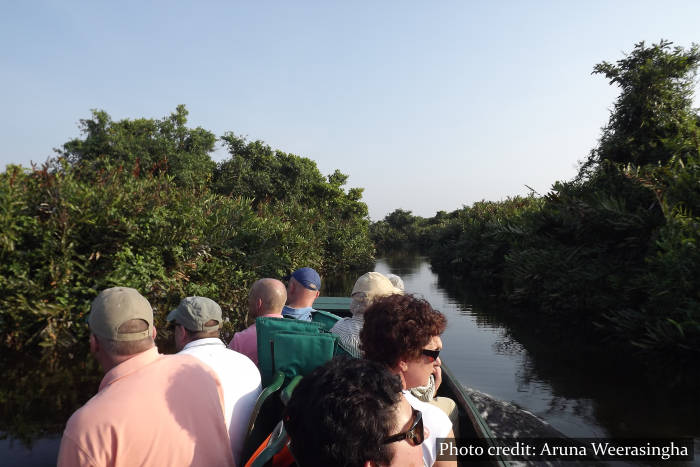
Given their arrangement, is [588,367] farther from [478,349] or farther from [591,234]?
[591,234]

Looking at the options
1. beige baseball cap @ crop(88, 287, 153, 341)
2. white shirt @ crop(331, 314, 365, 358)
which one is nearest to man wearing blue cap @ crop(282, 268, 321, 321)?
white shirt @ crop(331, 314, 365, 358)

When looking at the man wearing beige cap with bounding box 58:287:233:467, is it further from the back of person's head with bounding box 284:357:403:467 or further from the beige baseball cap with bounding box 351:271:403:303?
the beige baseball cap with bounding box 351:271:403:303

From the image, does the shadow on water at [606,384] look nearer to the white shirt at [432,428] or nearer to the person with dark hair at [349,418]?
the white shirt at [432,428]

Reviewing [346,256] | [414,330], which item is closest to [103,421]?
[414,330]

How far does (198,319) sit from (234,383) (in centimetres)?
51

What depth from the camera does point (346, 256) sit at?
25641mm

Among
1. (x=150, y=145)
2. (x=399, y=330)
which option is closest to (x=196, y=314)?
(x=399, y=330)

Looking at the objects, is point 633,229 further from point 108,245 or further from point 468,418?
point 108,245

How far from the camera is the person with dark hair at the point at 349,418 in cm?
111

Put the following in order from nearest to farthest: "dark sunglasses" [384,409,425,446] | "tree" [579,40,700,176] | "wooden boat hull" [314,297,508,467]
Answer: "dark sunglasses" [384,409,425,446] → "wooden boat hull" [314,297,508,467] → "tree" [579,40,700,176]

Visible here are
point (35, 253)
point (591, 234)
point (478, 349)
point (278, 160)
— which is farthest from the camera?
point (278, 160)

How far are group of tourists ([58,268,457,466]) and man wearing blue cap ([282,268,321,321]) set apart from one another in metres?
1.24

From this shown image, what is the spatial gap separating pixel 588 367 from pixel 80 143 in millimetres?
25943

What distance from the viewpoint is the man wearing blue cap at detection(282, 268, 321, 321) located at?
3795 mm
